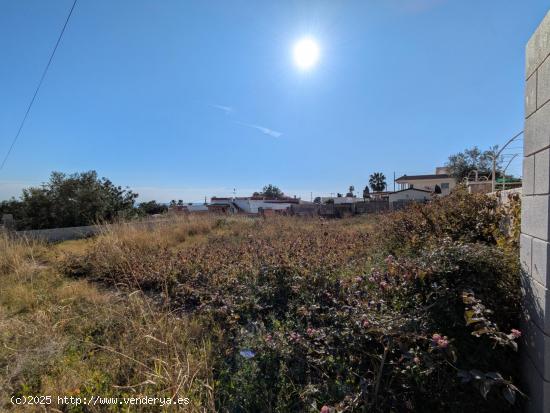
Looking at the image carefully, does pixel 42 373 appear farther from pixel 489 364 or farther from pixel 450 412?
pixel 489 364

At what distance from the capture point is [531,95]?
1.60 meters

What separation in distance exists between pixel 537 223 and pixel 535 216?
47 mm

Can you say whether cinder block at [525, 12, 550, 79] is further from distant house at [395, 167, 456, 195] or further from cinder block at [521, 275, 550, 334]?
distant house at [395, 167, 456, 195]

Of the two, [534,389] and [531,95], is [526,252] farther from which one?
[531,95]

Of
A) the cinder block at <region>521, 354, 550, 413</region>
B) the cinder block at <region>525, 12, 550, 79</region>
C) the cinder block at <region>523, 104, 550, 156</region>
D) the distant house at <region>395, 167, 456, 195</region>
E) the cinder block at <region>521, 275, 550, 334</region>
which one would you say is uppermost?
the distant house at <region>395, 167, 456, 195</region>

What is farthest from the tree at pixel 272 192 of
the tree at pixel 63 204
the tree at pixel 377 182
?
the tree at pixel 63 204

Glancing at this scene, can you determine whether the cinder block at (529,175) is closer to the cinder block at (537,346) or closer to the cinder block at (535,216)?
the cinder block at (535,216)

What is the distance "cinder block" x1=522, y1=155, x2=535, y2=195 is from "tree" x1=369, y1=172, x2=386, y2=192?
57.2 m

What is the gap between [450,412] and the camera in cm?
155

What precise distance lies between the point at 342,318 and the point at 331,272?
3.10 feet

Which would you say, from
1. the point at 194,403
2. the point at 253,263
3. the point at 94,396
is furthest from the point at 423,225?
the point at 94,396

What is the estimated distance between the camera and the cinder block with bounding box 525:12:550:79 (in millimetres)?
1420

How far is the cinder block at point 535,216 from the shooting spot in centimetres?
136

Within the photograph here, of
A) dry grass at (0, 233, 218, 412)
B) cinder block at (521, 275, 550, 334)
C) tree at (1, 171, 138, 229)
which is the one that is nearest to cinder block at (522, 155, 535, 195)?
cinder block at (521, 275, 550, 334)
